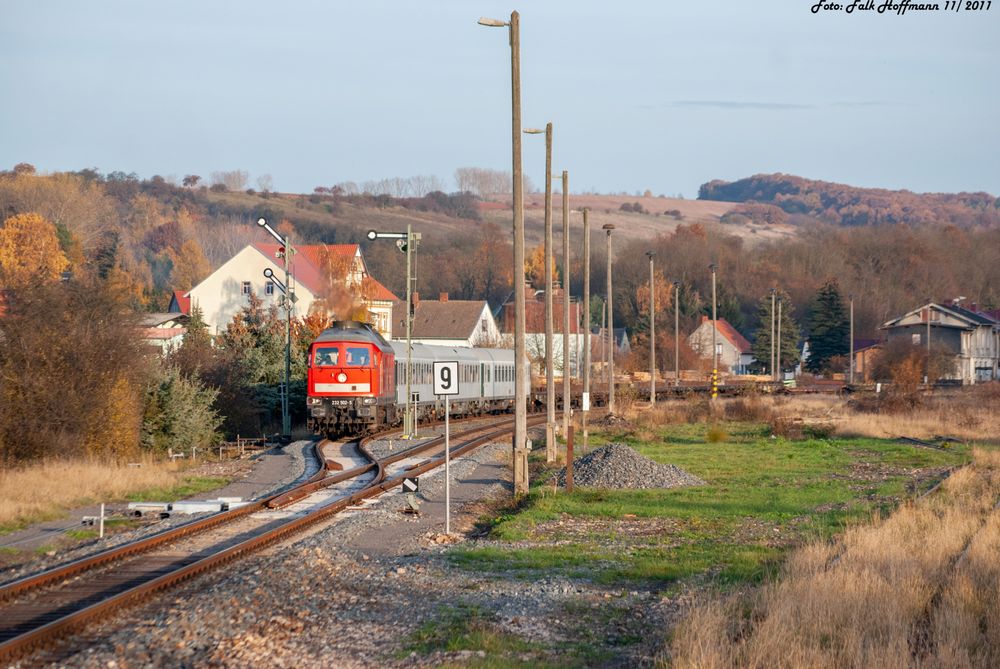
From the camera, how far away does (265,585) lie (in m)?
11.4

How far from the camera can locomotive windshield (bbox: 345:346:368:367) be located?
34.0 meters

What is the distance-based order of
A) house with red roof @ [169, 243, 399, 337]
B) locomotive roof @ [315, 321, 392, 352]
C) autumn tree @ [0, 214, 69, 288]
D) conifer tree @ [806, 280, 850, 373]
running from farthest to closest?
conifer tree @ [806, 280, 850, 373] < autumn tree @ [0, 214, 69, 288] < house with red roof @ [169, 243, 399, 337] < locomotive roof @ [315, 321, 392, 352]

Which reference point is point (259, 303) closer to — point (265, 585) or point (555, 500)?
point (555, 500)

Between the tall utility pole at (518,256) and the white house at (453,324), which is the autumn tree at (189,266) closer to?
the white house at (453,324)

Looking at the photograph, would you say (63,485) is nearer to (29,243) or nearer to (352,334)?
(352,334)

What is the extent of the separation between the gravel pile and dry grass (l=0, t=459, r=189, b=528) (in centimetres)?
841

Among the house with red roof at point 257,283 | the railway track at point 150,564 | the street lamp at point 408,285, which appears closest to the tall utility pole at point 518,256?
the railway track at point 150,564

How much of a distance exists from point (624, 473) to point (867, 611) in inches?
490

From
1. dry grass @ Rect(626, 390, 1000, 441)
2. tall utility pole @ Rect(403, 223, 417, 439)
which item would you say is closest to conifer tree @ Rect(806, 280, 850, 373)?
dry grass @ Rect(626, 390, 1000, 441)

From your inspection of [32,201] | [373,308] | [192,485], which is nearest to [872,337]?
[373,308]

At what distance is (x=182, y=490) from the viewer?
21.8 meters

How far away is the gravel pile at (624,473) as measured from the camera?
2152cm

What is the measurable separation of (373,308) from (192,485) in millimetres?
57662

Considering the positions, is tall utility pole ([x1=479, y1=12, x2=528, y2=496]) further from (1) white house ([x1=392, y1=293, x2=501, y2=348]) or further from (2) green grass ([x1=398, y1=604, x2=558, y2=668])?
(1) white house ([x1=392, y1=293, x2=501, y2=348])
